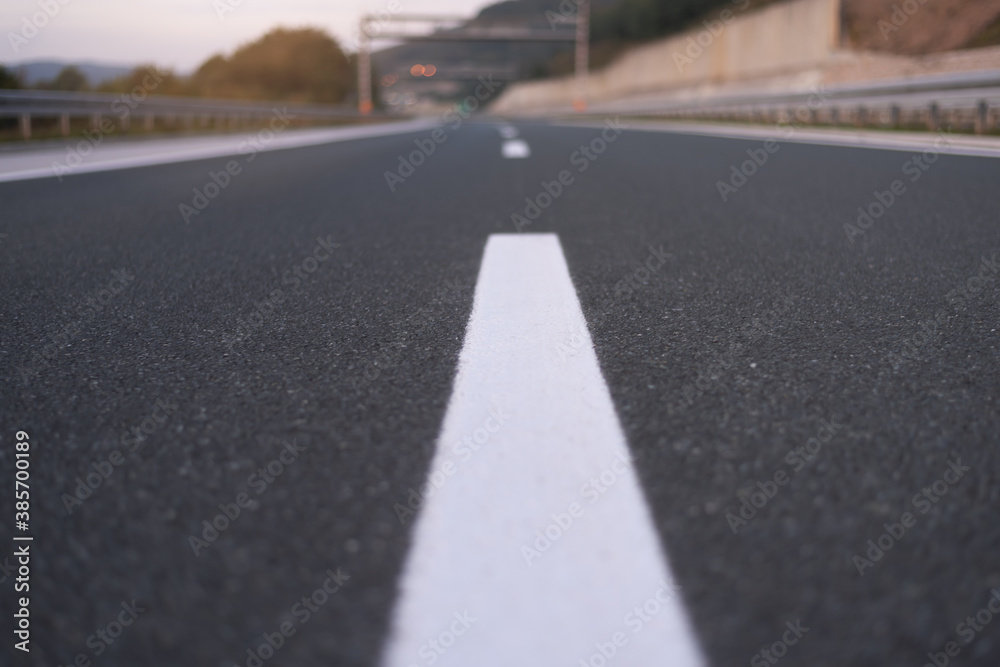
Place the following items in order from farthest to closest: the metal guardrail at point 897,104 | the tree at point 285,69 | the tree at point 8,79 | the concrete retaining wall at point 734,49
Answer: the tree at point 285,69, the concrete retaining wall at point 734,49, the tree at point 8,79, the metal guardrail at point 897,104

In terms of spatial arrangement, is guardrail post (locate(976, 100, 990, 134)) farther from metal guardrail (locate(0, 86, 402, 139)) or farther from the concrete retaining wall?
the concrete retaining wall

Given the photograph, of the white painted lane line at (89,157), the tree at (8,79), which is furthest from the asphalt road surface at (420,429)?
the tree at (8,79)

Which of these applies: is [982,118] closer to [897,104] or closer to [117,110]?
[897,104]

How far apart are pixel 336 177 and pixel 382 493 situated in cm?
696

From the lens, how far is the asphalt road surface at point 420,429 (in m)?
1.08

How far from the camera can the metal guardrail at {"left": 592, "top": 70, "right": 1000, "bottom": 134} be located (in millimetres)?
10109

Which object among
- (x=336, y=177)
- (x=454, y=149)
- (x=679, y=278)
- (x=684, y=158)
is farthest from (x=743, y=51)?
(x=679, y=278)

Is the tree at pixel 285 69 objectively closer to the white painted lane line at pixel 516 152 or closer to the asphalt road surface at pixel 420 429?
the white painted lane line at pixel 516 152

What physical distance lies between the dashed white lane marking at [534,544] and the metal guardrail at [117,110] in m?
12.1

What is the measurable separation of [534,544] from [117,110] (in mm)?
15823

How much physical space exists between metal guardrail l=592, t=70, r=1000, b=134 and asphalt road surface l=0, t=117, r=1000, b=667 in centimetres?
702

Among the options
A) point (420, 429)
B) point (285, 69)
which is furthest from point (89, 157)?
point (285, 69)

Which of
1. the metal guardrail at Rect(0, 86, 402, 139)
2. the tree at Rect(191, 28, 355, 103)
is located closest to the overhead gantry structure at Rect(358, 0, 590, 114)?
the tree at Rect(191, 28, 355, 103)

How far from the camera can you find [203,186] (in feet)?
22.9
